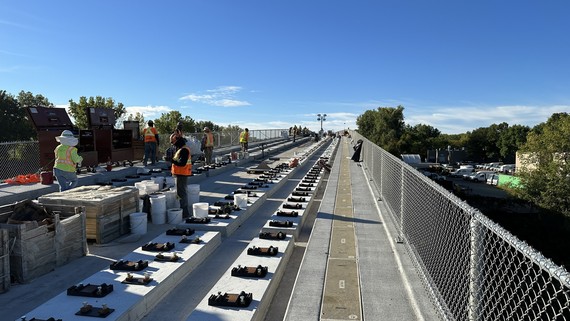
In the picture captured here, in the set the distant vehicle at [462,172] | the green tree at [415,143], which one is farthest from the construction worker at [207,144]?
the green tree at [415,143]

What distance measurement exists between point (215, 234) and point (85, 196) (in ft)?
7.67

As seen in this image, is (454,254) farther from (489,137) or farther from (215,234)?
(489,137)

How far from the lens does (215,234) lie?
6.89m

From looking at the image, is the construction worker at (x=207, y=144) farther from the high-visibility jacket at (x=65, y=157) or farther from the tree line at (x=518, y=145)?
the tree line at (x=518, y=145)

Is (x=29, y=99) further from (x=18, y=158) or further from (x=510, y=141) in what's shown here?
(x=510, y=141)

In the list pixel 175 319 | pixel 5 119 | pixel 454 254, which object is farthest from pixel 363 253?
pixel 5 119

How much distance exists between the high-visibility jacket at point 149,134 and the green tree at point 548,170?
49850 mm

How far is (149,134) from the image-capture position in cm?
1647

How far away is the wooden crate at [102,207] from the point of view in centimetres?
685

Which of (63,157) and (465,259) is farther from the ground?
(63,157)

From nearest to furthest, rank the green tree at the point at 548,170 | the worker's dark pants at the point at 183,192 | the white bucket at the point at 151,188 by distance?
the worker's dark pants at the point at 183,192 < the white bucket at the point at 151,188 < the green tree at the point at 548,170

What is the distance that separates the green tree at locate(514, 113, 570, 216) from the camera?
165ft

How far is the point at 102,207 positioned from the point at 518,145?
4330 inches

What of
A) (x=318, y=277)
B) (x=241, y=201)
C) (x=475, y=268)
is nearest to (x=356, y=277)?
(x=318, y=277)
